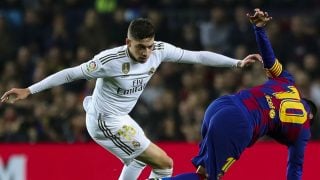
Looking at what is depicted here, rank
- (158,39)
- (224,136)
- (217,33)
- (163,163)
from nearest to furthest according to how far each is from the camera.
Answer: (224,136), (163,163), (158,39), (217,33)

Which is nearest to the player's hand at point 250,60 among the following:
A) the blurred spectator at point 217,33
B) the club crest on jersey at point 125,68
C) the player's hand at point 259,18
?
the player's hand at point 259,18

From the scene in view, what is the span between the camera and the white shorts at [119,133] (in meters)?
7.64

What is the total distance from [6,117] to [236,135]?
5153mm

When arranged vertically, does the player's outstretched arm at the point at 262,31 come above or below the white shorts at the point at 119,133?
above

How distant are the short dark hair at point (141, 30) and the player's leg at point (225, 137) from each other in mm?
858

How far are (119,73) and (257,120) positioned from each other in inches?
48.7

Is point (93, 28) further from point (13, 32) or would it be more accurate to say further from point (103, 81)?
point (103, 81)

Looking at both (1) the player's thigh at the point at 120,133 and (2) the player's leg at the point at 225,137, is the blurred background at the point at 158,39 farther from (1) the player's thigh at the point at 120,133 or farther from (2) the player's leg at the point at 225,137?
(2) the player's leg at the point at 225,137

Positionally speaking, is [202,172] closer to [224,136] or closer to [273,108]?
[224,136]

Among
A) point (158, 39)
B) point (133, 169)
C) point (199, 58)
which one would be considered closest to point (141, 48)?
point (199, 58)

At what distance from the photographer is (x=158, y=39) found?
1215cm

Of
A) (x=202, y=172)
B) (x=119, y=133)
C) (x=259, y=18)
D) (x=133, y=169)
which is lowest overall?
(x=133, y=169)

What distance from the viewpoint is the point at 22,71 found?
12.2 meters

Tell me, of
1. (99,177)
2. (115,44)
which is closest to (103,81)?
(99,177)
